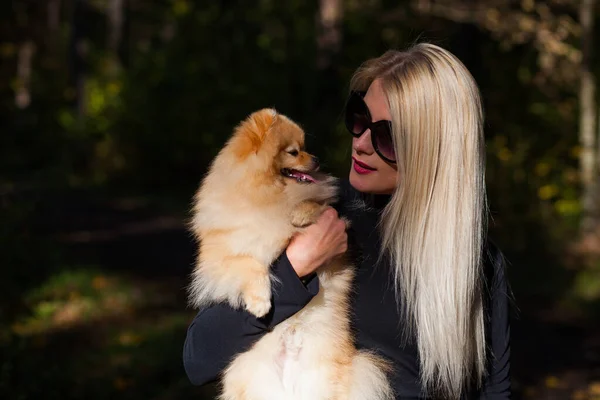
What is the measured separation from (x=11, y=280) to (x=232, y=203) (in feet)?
16.4

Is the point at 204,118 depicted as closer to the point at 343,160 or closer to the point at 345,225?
the point at 343,160

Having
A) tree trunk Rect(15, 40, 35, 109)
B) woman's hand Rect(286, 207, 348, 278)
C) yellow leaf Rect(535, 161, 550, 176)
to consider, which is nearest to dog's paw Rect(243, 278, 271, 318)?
woman's hand Rect(286, 207, 348, 278)

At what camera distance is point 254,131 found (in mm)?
2588

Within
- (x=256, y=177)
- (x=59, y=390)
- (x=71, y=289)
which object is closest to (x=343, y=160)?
(x=71, y=289)

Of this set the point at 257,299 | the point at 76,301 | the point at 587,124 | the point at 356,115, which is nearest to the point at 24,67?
the point at 76,301

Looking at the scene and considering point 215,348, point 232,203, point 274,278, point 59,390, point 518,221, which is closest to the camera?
point 215,348

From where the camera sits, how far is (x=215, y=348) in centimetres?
213

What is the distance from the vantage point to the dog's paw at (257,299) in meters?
2.19

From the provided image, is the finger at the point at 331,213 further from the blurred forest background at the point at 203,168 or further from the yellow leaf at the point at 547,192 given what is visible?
the yellow leaf at the point at 547,192

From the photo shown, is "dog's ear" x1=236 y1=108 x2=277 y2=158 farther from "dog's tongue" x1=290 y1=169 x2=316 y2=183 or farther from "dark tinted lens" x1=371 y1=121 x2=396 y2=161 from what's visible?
"dark tinted lens" x1=371 y1=121 x2=396 y2=161

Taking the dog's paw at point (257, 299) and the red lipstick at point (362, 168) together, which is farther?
the red lipstick at point (362, 168)

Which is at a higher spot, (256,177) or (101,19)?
(256,177)

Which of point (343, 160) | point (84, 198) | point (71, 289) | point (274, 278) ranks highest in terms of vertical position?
point (274, 278)

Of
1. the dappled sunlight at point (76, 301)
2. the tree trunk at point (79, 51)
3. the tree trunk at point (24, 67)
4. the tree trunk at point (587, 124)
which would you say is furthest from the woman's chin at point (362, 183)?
the tree trunk at point (24, 67)
